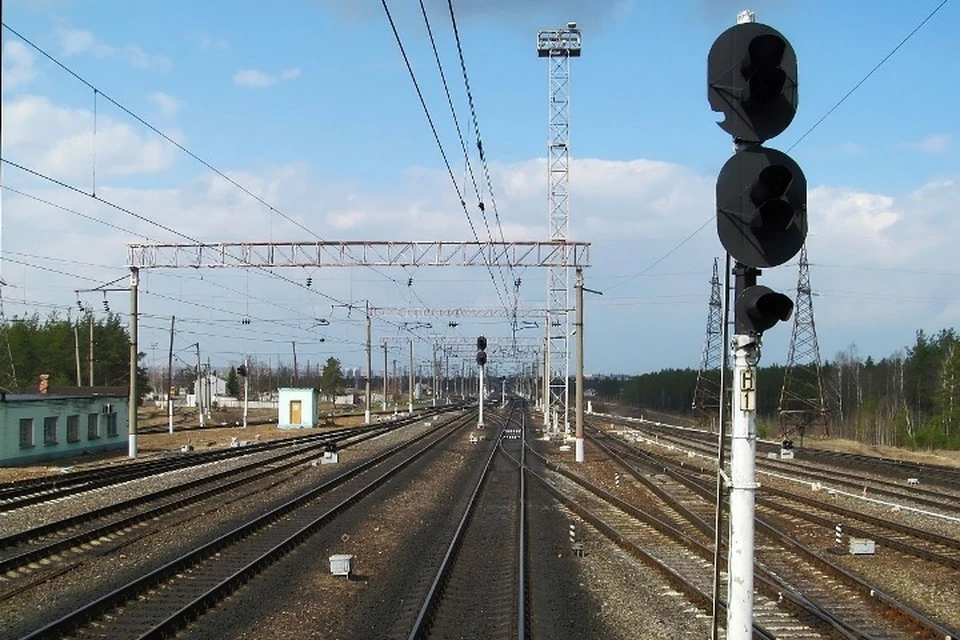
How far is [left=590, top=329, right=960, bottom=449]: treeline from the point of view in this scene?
65.6m

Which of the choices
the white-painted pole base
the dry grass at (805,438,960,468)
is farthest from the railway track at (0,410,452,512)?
the dry grass at (805,438,960,468)

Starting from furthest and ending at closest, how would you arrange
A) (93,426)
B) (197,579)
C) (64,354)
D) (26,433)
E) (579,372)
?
(64,354), (93,426), (26,433), (579,372), (197,579)

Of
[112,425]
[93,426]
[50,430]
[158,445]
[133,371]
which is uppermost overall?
[133,371]

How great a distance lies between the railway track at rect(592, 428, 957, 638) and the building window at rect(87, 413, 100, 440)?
34.8m

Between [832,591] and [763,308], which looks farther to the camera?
[832,591]

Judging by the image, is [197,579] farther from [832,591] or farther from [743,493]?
[743,493]

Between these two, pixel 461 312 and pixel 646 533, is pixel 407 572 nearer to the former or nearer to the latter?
pixel 646 533

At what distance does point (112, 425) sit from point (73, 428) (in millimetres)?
4767

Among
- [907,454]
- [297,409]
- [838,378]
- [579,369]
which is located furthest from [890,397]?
[579,369]

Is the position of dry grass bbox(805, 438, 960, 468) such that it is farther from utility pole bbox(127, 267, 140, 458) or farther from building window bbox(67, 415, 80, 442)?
building window bbox(67, 415, 80, 442)

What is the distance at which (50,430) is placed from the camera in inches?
1591

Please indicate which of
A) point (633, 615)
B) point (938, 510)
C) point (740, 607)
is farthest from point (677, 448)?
point (740, 607)

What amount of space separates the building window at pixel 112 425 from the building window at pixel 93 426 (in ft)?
4.90

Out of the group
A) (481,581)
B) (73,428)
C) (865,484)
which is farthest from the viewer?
(73,428)
